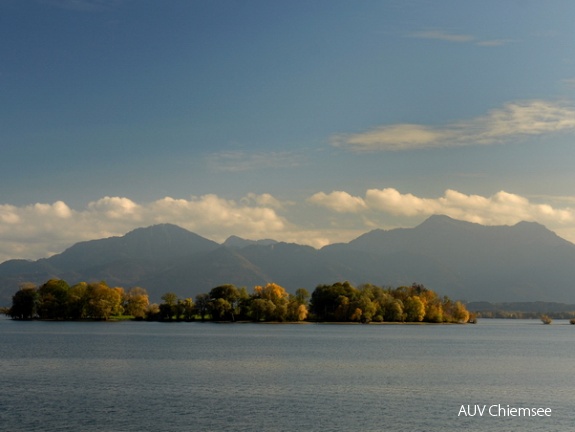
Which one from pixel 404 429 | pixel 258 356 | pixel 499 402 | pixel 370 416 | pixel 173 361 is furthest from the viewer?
pixel 258 356

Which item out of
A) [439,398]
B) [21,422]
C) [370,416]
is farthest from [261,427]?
[439,398]

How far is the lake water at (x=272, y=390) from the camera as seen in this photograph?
48500 mm

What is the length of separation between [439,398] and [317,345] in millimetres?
66125

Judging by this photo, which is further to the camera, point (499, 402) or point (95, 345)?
point (95, 345)

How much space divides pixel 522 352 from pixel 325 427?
8062 cm

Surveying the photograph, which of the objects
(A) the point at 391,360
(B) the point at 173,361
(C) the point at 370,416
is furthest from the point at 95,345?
(C) the point at 370,416

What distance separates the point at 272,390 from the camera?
6309cm

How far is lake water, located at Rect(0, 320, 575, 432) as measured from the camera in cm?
4850

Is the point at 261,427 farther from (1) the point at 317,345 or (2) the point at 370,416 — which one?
(1) the point at 317,345

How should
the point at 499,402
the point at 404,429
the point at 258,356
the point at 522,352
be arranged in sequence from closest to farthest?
the point at 404,429, the point at 499,402, the point at 258,356, the point at 522,352

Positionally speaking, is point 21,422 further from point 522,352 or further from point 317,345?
point 522,352

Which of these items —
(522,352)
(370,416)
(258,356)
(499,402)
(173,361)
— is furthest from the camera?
(522,352)

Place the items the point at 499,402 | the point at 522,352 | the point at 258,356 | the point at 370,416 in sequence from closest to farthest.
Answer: the point at 370,416 → the point at 499,402 → the point at 258,356 → the point at 522,352

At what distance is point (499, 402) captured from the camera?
58.4 meters
